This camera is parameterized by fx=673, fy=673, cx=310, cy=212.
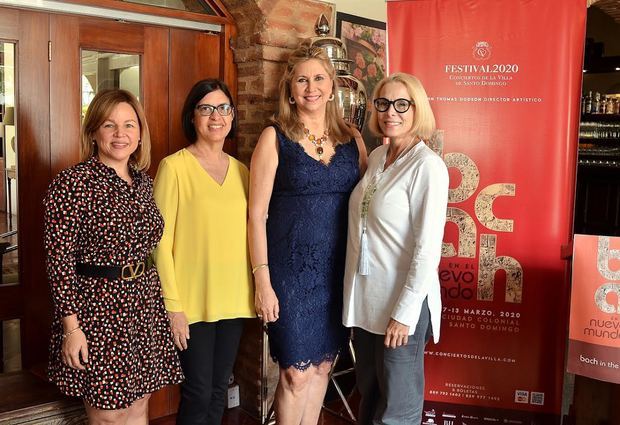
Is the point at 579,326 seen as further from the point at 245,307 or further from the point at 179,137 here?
the point at 179,137

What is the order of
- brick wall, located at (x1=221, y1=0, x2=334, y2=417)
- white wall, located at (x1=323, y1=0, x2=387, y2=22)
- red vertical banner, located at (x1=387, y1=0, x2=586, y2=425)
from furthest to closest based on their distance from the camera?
white wall, located at (x1=323, y1=0, x2=387, y2=22) → brick wall, located at (x1=221, y1=0, x2=334, y2=417) → red vertical banner, located at (x1=387, y1=0, x2=586, y2=425)

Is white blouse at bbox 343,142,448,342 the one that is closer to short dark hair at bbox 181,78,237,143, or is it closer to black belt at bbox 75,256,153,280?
short dark hair at bbox 181,78,237,143

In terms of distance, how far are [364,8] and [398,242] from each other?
6.86 feet

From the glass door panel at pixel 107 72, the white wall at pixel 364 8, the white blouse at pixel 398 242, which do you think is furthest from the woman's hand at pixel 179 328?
Result: the white wall at pixel 364 8

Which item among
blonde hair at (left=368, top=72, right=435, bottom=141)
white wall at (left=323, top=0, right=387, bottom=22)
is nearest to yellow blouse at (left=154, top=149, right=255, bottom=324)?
blonde hair at (left=368, top=72, right=435, bottom=141)

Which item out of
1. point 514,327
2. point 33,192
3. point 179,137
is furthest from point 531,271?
point 33,192

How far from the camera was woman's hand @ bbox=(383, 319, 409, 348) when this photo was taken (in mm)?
2174

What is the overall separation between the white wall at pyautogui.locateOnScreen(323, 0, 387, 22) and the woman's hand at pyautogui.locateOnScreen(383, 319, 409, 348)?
2.00 m

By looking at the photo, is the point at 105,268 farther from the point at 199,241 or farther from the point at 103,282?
the point at 199,241

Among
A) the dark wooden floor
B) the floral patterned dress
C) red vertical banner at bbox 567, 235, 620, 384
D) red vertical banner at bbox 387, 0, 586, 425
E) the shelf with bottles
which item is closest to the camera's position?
the floral patterned dress

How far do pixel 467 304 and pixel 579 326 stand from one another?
485 millimetres

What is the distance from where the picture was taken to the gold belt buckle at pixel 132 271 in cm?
209

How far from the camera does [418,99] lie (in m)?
2.29

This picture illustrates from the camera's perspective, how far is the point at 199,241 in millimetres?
2322
